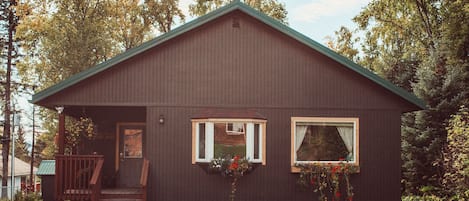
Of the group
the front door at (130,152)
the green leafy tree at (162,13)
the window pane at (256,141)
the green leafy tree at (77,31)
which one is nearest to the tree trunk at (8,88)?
the green leafy tree at (77,31)

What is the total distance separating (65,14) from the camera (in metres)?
28.2

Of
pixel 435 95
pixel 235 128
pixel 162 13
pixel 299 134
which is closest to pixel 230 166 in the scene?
pixel 235 128

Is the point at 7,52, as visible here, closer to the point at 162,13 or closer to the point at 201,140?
the point at 162,13

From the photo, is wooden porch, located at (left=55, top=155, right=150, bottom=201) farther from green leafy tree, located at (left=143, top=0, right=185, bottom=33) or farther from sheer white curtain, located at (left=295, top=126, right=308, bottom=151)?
green leafy tree, located at (left=143, top=0, right=185, bottom=33)

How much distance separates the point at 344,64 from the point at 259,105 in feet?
7.19

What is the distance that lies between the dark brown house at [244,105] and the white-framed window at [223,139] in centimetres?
2

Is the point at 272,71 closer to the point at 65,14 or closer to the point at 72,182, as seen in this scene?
the point at 72,182

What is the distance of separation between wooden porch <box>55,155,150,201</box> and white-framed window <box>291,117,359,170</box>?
11.6 ft

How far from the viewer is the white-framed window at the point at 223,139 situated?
1498cm

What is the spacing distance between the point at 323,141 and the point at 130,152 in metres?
5.65

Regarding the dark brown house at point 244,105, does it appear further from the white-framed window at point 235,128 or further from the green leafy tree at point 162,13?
the green leafy tree at point 162,13

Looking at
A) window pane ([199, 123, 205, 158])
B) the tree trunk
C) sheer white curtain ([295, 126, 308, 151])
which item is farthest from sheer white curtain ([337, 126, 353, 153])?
the tree trunk

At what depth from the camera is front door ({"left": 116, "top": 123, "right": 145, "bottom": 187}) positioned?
18.0m

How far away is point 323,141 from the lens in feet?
50.9
